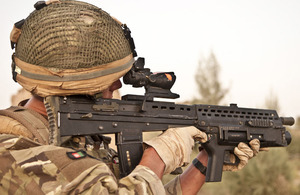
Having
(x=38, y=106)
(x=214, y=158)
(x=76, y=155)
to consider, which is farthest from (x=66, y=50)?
(x=214, y=158)

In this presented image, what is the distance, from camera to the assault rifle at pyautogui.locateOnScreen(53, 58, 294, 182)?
104 inches

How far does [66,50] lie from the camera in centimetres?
248

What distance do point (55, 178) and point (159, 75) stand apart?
139 cm

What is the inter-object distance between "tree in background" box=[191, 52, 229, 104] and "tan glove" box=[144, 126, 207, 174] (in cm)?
1269

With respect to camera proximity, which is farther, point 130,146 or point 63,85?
point 130,146

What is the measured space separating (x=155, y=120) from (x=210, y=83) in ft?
45.4

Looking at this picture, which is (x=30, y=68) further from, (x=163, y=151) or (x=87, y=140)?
(x=163, y=151)

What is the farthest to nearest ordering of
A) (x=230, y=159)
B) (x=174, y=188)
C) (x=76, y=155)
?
(x=230, y=159) < (x=174, y=188) < (x=76, y=155)

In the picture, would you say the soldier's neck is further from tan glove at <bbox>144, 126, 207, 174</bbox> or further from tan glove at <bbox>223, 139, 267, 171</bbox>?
tan glove at <bbox>223, 139, 267, 171</bbox>

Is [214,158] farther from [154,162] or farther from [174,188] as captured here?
[154,162]

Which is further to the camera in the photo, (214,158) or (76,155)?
(214,158)

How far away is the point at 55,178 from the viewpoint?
2.07 m

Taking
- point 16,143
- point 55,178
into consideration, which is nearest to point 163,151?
point 55,178

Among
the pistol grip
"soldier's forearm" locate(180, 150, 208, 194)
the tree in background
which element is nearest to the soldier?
the pistol grip
